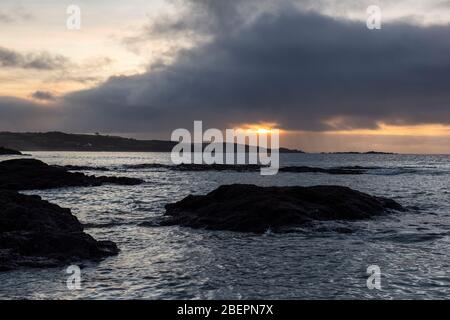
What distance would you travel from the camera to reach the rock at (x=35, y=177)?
53000 millimetres

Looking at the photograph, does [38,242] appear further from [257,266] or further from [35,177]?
[35,177]

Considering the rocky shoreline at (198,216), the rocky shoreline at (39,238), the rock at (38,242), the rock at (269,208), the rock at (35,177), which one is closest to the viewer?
the rock at (38,242)

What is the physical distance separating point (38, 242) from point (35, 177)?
4171 centimetres

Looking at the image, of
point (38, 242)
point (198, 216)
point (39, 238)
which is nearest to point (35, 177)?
point (198, 216)

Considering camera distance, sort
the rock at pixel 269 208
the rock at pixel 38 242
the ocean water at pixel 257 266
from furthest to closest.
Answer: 1. the rock at pixel 269 208
2. the rock at pixel 38 242
3. the ocean water at pixel 257 266

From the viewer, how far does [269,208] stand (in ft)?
85.2

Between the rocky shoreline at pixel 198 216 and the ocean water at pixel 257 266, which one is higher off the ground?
the rocky shoreline at pixel 198 216

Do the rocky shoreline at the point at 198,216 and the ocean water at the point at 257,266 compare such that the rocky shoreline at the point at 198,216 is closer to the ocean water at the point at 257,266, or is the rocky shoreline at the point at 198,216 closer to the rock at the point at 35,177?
the ocean water at the point at 257,266

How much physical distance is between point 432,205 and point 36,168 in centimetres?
4610

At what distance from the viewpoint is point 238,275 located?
15219 millimetres

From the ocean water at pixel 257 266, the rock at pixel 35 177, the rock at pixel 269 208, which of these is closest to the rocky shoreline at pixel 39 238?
the ocean water at pixel 257 266

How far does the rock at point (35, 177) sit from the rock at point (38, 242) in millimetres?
34022
